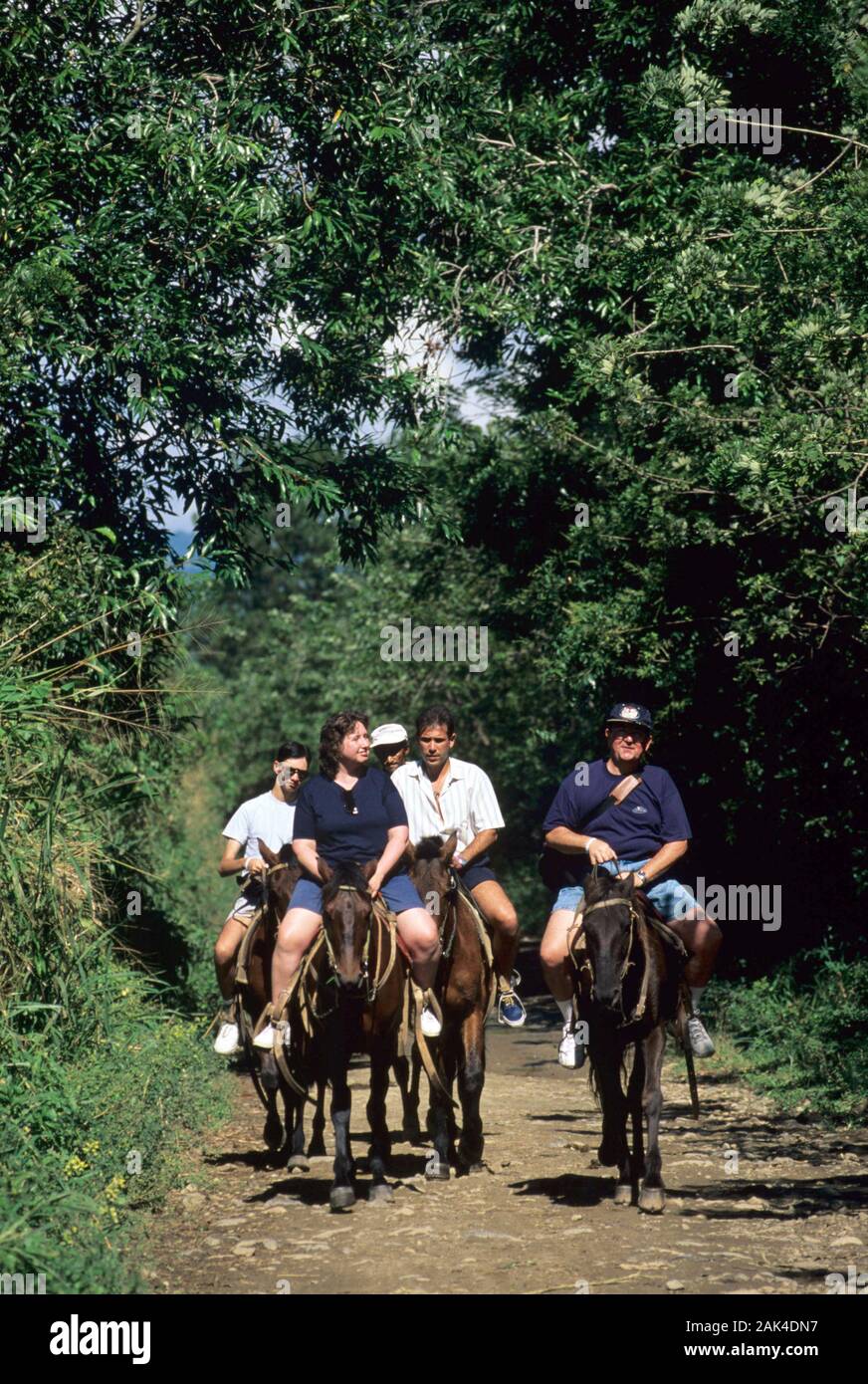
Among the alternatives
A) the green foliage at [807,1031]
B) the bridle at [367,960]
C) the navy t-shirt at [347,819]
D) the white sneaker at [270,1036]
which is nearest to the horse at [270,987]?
the white sneaker at [270,1036]

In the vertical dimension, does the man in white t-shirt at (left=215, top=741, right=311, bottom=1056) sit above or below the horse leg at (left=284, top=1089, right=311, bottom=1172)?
above

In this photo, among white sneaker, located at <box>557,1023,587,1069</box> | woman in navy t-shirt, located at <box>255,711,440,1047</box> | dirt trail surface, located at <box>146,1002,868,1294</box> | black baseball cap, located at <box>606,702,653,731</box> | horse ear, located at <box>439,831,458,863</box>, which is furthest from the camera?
horse ear, located at <box>439,831,458,863</box>

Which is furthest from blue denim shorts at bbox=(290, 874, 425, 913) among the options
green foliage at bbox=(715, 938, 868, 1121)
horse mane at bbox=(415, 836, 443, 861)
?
green foliage at bbox=(715, 938, 868, 1121)

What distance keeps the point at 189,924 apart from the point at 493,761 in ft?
52.1

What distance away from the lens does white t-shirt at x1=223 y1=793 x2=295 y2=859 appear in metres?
11.9

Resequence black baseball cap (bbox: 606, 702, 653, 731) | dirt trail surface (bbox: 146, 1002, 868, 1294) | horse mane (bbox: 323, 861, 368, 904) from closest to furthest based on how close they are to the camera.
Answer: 1. dirt trail surface (bbox: 146, 1002, 868, 1294)
2. horse mane (bbox: 323, 861, 368, 904)
3. black baseball cap (bbox: 606, 702, 653, 731)

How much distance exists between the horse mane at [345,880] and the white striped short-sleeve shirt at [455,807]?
4.20 ft

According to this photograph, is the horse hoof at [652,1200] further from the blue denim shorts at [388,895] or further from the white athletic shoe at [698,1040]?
the blue denim shorts at [388,895]

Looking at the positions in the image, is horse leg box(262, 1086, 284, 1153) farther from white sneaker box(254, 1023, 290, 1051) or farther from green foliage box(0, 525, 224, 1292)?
white sneaker box(254, 1023, 290, 1051)

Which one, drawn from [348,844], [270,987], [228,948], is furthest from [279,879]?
[348,844]

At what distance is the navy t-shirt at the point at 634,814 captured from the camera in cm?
974

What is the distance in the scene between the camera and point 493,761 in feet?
122

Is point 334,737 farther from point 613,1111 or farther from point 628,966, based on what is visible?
point 613,1111

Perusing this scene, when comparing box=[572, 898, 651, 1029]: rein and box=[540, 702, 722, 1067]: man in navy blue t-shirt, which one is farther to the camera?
box=[540, 702, 722, 1067]: man in navy blue t-shirt
